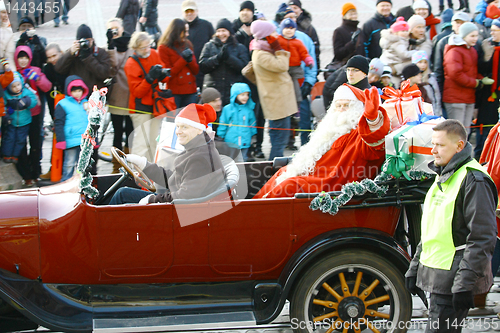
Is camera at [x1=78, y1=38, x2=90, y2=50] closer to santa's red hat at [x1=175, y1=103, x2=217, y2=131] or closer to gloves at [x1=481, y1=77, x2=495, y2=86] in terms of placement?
santa's red hat at [x1=175, y1=103, x2=217, y2=131]

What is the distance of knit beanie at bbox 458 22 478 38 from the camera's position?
288 inches

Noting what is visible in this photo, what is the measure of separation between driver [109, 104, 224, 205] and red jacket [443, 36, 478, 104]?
14.7 feet

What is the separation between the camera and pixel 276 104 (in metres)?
7.17

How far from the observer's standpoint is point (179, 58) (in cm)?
712

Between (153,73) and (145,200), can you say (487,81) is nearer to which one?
(153,73)

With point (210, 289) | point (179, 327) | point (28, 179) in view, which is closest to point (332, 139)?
point (210, 289)

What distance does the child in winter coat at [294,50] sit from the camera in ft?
24.0

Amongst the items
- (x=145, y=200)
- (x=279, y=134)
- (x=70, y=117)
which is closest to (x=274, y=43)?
(x=279, y=134)

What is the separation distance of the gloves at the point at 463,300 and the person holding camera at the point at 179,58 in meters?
5.06

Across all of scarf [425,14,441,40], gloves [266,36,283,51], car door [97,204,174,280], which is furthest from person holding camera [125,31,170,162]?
scarf [425,14,441,40]

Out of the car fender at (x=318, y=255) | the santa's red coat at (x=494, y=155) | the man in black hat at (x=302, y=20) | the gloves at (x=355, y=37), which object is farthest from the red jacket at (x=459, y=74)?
the car fender at (x=318, y=255)

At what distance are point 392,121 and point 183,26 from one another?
3715 mm

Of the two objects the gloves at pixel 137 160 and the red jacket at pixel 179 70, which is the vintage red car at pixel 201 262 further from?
the red jacket at pixel 179 70

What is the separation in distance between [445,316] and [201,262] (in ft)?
5.12
